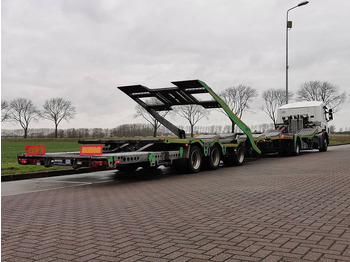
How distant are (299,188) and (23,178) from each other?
27.0 ft

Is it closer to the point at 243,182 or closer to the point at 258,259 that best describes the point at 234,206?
the point at 258,259

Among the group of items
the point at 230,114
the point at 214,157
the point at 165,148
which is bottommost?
the point at 214,157

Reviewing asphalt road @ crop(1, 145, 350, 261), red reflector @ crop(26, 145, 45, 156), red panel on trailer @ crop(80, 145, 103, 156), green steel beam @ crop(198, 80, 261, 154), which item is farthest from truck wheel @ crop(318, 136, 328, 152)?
red reflector @ crop(26, 145, 45, 156)

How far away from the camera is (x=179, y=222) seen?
5.31 m

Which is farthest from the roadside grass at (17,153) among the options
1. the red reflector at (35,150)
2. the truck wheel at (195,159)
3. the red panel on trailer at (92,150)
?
the truck wheel at (195,159)

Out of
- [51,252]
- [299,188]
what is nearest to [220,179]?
[299,188]

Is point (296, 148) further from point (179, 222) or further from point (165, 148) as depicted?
point (179, 222)

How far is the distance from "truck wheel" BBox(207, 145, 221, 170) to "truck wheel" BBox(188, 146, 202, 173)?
639 mm

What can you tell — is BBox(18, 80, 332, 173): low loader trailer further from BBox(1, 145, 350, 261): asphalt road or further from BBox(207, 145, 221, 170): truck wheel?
BBox(1, 145, 350, 261): asphalt road

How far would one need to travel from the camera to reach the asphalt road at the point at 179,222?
394 cm

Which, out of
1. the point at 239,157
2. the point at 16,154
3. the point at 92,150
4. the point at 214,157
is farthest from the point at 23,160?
the point at 16,154

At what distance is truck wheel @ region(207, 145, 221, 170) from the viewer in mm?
13008

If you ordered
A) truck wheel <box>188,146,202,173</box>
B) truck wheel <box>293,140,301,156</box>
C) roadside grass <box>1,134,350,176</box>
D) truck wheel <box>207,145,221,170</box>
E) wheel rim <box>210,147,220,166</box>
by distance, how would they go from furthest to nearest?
truck wheel <box>293,140,301,156</box> → wheel rim <box>210,147,220,166</box> → truck wheel <box>207,145,221,170</box> → roadside grass <box>1,134,350,176</box> → truck wheel <box>188,146,202,173</box>

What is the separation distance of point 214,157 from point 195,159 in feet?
4.42
